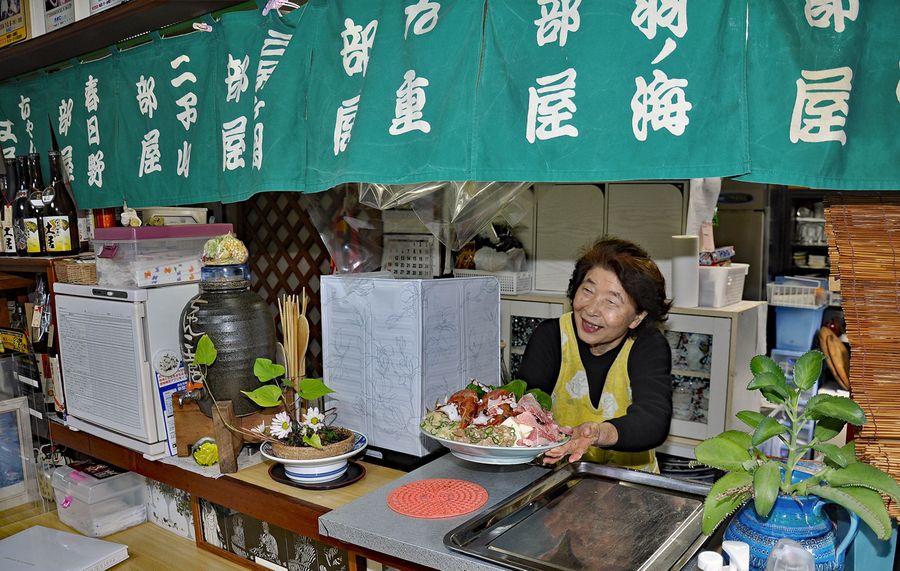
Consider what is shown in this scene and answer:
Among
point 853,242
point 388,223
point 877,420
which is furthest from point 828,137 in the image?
point 388,223

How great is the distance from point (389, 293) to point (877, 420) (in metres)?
1.34

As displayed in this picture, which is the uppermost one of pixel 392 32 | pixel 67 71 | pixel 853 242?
pixel 67 71

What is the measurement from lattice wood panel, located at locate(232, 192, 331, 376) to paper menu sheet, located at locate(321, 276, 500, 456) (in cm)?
151

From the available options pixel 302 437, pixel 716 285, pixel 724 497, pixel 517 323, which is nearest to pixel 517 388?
pixel 302 437

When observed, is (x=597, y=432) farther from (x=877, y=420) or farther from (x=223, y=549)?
(x=223, y=549)

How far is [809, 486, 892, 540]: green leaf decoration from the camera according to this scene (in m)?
1.21

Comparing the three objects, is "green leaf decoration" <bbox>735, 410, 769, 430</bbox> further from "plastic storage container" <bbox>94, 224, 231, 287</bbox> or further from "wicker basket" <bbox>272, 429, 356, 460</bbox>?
"plastic storage container" <bbox>94, 224, 231, 287</bbox>

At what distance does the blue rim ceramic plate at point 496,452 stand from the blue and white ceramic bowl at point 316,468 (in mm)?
398

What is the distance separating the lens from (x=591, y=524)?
1.55 meters

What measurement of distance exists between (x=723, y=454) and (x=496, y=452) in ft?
1.94

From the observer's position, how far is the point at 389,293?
2.05 m

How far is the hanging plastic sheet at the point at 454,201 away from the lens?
7.49 ft

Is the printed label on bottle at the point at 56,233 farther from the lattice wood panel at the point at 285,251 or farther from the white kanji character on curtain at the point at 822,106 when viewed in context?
the white kanji character on curtain at the point at 822,106

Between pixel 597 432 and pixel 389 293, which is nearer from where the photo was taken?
pixel 597 432
